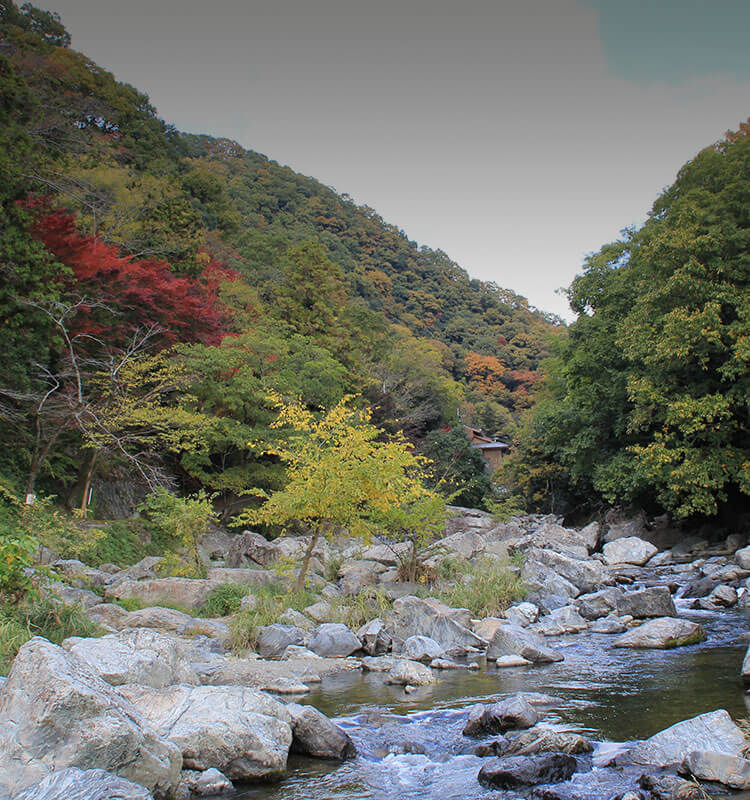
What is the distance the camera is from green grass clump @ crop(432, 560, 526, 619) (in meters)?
12.0

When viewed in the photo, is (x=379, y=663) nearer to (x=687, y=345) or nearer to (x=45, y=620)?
(x=45, y=620)

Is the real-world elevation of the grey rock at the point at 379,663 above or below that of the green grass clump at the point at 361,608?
above

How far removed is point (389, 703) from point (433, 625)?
301 centimetres

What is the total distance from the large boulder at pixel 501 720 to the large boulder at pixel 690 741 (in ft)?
3.15

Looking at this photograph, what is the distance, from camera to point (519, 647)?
884 centimetres

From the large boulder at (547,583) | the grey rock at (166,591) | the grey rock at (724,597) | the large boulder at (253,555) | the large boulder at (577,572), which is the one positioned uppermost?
the grey rock at (724,597)

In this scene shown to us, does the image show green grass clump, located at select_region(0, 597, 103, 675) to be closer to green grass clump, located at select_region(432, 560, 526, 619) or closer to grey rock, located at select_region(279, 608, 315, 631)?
grey rock, located at select_region(279, 608, 315, 631)

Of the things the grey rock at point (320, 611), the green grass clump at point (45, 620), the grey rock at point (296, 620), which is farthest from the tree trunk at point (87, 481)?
the green grass clump at point (45, 620)

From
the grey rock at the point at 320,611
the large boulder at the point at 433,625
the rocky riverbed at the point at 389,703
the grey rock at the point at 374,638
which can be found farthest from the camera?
the grey rock at the point at 320,611

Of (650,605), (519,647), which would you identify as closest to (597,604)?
(650,605)

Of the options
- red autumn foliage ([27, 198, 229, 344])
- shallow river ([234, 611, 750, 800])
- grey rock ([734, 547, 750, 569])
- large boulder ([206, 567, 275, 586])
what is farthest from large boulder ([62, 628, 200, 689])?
grey rock ([734, 547, 750, 569])

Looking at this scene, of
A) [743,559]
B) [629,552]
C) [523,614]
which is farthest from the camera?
[629,552]

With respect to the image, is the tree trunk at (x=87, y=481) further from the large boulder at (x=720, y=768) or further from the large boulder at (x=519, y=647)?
the large boulder at (x=720, y=768)

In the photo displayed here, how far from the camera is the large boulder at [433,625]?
9.47 meters
